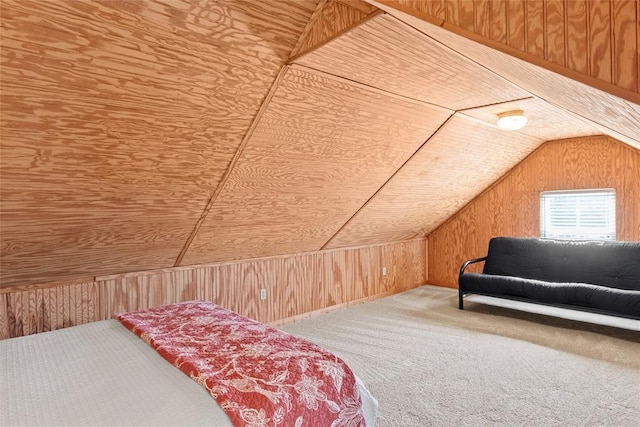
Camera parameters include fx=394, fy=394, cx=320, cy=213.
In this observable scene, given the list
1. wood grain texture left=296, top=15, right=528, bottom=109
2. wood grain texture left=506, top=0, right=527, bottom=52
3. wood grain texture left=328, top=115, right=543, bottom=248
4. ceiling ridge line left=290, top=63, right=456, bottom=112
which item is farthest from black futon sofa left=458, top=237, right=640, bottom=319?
wood grain texture left=506, top=0, right=527, bottom=52

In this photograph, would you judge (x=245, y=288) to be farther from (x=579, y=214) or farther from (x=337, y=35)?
(x=579, y=214)

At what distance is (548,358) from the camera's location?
291 cm

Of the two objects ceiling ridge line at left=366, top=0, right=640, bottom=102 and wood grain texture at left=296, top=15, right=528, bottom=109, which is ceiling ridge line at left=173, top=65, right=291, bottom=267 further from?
ceiling ridge line at left=366, top=0, right=640, bottom=102

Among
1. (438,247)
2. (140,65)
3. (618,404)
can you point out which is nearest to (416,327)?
(618,404)

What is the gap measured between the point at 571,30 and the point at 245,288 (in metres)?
3.14

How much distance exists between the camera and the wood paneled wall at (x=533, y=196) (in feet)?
13.4

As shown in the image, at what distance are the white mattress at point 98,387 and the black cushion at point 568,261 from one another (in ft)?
10.2

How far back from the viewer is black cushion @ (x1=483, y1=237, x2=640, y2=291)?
356cm

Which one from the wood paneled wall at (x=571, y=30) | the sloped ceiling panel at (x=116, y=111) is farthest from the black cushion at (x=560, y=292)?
the sloped ceiling panel at (x=116, y=111)

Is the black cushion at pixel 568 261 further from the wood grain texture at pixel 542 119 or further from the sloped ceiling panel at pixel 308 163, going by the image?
the sloped ceiling panel at pixel 308 163

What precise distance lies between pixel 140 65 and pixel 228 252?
6.39 feet

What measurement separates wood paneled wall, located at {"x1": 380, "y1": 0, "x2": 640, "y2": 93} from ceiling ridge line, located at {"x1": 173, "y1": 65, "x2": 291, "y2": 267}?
108 centimetres

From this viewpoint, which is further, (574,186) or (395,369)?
(574,186)

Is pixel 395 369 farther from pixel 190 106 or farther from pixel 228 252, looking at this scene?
pixel 190 106
